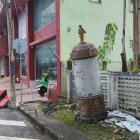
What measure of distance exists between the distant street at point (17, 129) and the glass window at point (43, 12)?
797 cm

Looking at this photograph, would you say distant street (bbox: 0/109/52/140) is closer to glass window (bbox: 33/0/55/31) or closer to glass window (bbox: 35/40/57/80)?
glass window (bbox: 35/40/57/80)

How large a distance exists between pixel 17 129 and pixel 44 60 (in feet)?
38.5

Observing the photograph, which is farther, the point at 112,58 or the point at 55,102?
the point at 112,58

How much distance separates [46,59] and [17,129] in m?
11.3

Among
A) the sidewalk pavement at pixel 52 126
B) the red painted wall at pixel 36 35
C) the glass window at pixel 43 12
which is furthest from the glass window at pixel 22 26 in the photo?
the sidewalk pavement at pixel 52 126

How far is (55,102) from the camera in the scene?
14844 mm

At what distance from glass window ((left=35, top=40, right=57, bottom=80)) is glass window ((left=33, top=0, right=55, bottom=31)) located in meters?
1.27

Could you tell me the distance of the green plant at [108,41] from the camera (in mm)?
19170

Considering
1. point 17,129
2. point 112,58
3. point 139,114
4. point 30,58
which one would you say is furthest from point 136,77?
point 30,58

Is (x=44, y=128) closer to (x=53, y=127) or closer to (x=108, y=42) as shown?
(x=53, y=127)

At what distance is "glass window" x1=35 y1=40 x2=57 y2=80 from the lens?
19719 mm

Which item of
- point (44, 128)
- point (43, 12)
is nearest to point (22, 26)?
point (43, 12)

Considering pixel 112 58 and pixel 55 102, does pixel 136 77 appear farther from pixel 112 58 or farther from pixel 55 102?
pixel 112 58

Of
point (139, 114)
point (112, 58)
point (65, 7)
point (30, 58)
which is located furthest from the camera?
point (30, 58)
